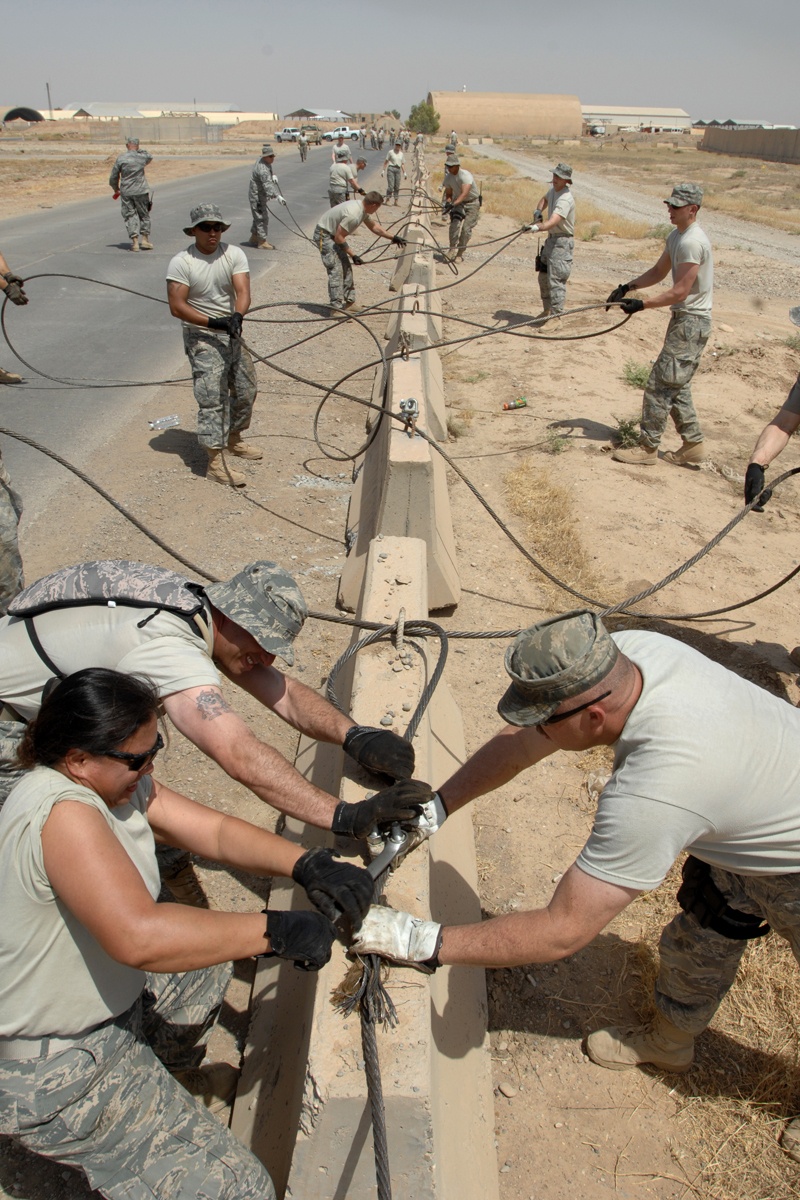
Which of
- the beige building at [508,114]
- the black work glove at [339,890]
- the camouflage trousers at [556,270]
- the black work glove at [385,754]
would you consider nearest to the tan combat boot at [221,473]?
the black work glove at [385,754]

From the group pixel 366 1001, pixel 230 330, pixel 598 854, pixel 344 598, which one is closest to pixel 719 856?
pixel 598 854

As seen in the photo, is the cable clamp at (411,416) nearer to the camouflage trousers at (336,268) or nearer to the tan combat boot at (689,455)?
the tan combat boot at (689,455)

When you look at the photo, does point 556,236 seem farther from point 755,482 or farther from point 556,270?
point 755,482

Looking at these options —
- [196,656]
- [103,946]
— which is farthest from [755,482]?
[103,946]

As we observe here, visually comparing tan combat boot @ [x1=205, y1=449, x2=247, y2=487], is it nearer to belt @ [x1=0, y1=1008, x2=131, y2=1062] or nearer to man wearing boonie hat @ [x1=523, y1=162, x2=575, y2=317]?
belt @ [x1=0, y1=1008, x2=131, y2=1062]

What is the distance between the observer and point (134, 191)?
590 inches

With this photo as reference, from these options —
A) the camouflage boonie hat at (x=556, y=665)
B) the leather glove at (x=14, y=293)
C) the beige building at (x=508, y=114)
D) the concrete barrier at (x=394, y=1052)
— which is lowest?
the concrete barrier at (x=394, y=1052)

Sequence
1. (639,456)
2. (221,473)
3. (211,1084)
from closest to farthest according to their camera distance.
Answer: (211,1084) → (221,473) → (639,456)

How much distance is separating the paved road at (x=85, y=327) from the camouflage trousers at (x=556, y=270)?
17.1ft

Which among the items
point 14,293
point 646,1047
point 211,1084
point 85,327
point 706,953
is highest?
point 14,293

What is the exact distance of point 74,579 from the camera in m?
2.51

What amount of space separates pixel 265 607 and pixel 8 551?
1.74 m

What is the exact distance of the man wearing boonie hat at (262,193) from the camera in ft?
49.5

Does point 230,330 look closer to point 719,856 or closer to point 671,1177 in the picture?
point 719,856
